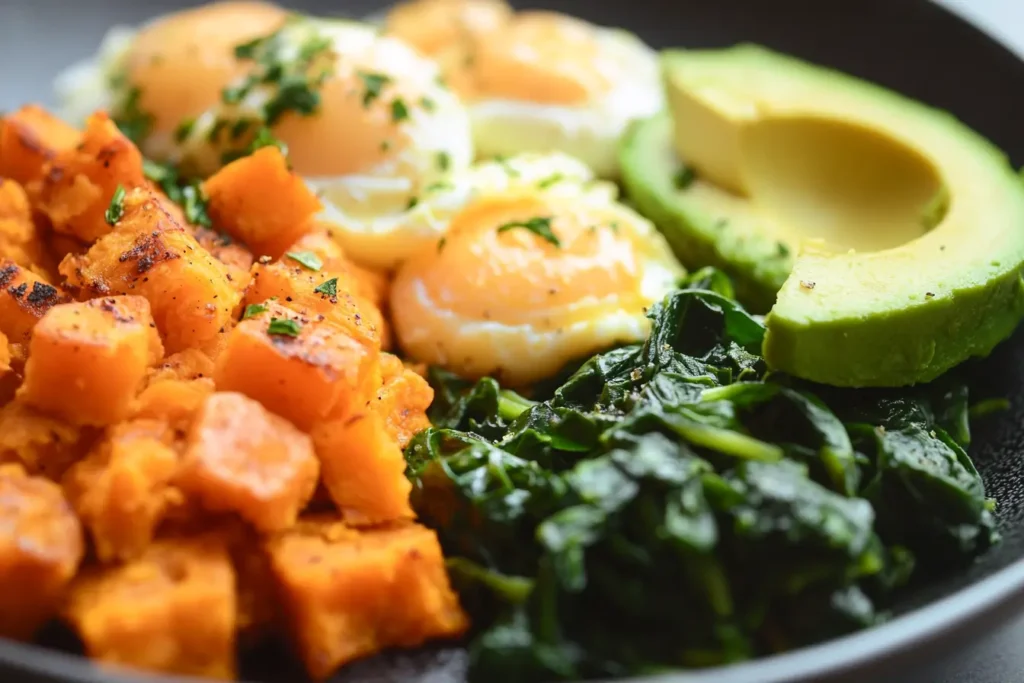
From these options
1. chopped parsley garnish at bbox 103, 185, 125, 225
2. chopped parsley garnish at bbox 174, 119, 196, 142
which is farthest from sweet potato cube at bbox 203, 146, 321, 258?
chopped parsley garnish at bbox 174, 119, 196, 142

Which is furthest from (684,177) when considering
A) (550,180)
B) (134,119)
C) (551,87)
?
(134,119)

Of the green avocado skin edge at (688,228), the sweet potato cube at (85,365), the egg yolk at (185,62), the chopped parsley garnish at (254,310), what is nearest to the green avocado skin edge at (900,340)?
the green avocado skin edge at (688,228)

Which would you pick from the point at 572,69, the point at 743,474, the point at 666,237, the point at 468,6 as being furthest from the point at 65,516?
the point at 468,6

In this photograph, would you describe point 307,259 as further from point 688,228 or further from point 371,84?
point 688,228

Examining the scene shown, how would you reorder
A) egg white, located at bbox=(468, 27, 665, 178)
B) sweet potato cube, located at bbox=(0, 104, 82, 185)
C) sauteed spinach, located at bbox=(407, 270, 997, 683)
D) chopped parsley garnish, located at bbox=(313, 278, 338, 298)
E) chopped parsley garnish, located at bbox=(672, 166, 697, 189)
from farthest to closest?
egg white, located at bbox=(468, 27, 665, 178)
chopped parsley garnish, located at bbox=(672, 166, 697, 189)
sweet potato cube, located at bbox=(0, 104, 82, 185)
chopped parsley garnish, located at bbox=(313, 278, 338, 298)
sauteed spinach, located at bbox=(407, 270, 997, 683)

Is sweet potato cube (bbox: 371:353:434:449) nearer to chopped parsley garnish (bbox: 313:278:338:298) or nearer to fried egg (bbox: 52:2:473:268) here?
chopped parsley garnish (bbox: 313:278:338:298)

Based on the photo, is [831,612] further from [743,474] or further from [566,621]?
[566,621]
